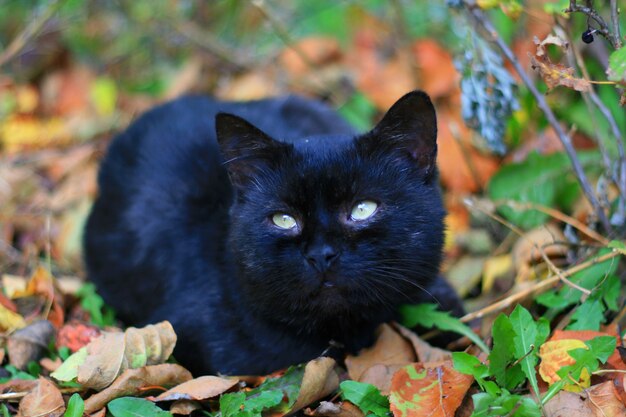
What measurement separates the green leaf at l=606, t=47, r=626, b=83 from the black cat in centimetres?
56

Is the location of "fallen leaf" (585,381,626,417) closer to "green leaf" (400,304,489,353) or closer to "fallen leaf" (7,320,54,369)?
"green leaf" (400,304,489,353)

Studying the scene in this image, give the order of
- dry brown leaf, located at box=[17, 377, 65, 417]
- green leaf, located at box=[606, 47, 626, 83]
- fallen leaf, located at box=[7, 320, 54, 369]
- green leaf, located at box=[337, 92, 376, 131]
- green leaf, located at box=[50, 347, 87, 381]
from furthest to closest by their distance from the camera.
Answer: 1. green leaf, located at box=[337, 92, 376, 131]
2. fallen leaf, located at box=[7, 320, 54, 369]
3. green leaf, located at box=[50, 347, 87, 381]
4. dry brown leaf, located at box=[17, 377, 65, 417]
5. green leaf, located at box=[606, 47, 626, 83]

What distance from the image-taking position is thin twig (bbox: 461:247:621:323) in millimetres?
2602

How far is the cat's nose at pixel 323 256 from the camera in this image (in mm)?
2172

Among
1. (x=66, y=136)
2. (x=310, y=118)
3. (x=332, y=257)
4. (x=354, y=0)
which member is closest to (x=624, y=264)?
(x=332, y=257)

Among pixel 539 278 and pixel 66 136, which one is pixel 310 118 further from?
pixel 66 136

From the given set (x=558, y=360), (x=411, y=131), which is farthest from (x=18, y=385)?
(x=558, y=360)

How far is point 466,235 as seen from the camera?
373 centimetres

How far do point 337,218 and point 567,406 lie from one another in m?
0.82

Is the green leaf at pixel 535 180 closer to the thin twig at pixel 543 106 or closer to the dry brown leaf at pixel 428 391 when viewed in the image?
the thin twig at pixel 543 106

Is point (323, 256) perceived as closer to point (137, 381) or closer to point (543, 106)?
point (137, 381)

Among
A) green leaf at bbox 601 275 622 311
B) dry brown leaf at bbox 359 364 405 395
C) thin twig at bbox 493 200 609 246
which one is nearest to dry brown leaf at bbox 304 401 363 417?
dry brown leaf at bbox 359 364 405 395

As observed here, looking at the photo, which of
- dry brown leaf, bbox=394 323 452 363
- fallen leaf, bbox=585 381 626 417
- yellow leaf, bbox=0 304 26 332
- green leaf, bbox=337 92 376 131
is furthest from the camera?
green leaf, bbox=337 92 376 131

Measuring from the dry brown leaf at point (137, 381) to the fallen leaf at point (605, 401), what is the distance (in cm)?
124
